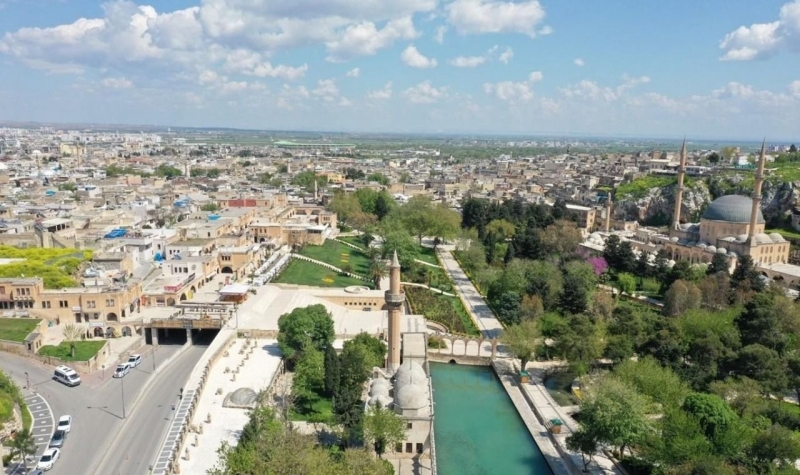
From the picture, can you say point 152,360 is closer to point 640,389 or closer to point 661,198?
point 640,389

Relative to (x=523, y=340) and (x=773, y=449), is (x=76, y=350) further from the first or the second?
(x=773, y=449)

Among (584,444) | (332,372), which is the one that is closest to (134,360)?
(332,372)

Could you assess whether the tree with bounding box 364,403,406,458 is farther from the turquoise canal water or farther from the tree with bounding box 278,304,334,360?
the tree with bounding box 278,304,334,360

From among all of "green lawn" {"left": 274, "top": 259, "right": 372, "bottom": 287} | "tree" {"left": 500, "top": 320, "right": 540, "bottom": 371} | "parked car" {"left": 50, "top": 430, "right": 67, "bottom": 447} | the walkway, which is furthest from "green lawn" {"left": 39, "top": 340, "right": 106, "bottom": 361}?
the walkway

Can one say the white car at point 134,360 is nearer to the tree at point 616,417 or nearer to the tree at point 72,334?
the tree at point 72,334

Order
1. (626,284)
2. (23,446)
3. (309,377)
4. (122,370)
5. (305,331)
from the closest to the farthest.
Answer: (23,446)
(309,377)
(122,370)
(305,331)
(626,284)

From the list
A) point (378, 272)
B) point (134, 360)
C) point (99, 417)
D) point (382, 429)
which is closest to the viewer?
point (382, 429)
